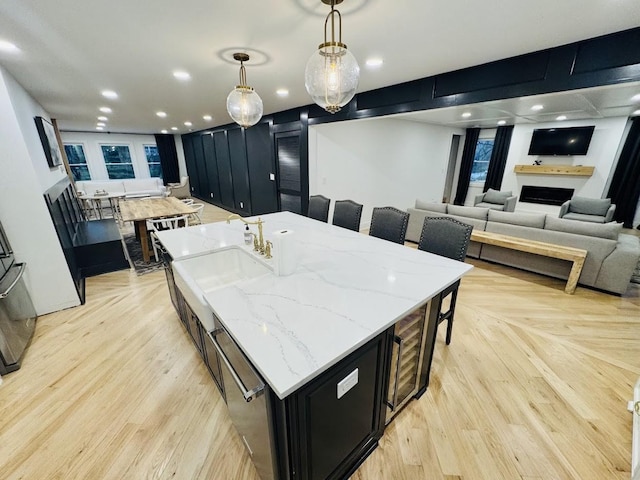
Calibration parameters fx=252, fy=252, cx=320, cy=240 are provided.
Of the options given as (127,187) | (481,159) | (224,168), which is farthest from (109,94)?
(481,159)

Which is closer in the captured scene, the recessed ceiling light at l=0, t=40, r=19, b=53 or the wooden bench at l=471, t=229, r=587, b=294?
the recessed ceiling light at l=0, t=40, r=19, b=53

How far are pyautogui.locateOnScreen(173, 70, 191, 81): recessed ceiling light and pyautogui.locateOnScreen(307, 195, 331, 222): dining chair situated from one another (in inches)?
72.2

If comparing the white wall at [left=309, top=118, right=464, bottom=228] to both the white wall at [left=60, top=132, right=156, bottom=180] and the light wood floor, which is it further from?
the white wall at [left=60, top=132, right=156, bottom=180]

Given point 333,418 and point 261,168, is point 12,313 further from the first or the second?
point 261,168

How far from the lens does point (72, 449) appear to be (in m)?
1.40

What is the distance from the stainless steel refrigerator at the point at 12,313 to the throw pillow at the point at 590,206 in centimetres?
836

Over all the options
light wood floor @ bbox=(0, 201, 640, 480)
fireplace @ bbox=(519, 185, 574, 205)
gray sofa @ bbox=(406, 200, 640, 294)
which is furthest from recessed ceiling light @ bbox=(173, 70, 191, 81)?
fireplace @ bbox=(519, 185, 574, 205)

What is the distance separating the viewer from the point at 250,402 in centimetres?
101

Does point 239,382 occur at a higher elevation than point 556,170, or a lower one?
lower

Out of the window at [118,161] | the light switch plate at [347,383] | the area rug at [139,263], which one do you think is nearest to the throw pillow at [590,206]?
the light switch plate at [347,383]

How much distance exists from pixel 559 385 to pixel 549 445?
55cm

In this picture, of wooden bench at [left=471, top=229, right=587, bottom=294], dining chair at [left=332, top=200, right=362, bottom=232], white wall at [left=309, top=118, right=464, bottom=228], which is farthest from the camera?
white wall at [left=309, top=118, right=464, bottom=228]

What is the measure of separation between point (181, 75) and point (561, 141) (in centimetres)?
778

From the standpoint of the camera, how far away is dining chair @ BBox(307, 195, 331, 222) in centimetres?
Answer: 299
